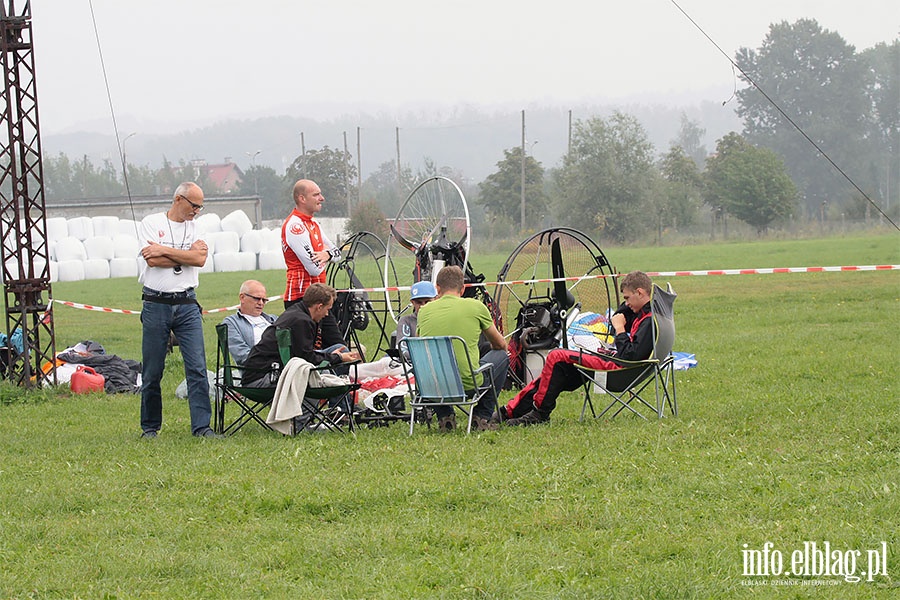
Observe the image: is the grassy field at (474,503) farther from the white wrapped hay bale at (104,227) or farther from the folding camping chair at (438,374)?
the white wrapped hay bale at (104,227)

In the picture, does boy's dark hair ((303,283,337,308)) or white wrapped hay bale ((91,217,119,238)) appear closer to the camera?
boy's dark hair ((303,283,337,308))

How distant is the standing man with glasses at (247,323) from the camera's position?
8.48 metres

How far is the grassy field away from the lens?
419 centimetres

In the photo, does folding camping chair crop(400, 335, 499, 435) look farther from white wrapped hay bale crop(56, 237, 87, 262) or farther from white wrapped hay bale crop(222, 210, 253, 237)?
white wrapped hay bale crop(222, 210, 253, 237)

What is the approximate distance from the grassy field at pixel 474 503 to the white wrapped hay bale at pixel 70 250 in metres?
33.7

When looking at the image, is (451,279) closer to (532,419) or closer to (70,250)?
(532,419)

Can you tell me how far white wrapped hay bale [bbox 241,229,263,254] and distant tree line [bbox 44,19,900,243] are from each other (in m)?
3.61

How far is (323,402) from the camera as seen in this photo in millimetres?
7633

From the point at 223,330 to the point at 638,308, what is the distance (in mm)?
2798

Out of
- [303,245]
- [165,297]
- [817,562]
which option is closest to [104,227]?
[303,245]

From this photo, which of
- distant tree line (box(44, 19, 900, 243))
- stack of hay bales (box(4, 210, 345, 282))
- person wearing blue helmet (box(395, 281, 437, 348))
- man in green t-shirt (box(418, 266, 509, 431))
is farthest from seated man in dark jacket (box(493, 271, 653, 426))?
stack of hay bales (box(4, 210, 345, 282))

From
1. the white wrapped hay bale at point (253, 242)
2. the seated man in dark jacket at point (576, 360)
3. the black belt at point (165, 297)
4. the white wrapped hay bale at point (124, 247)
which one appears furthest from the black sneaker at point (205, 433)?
the white wrapped hay bale at point (253, 242)

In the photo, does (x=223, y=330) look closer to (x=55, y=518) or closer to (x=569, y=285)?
(x=55, y=518)

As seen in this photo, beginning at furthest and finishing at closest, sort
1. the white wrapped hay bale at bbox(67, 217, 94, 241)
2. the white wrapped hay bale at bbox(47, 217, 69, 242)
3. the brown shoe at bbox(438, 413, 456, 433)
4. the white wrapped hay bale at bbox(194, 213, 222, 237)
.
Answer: the white wrapped hay bale at bbox(194, 213, 222, 237) → the white wrapped hay bale at bbox(67, 217, 94, 241) → the white wrapped hay bale at bbox(47, 217, 69, 242) → the brown shoe at bbox(438, 413, 456, 433)
